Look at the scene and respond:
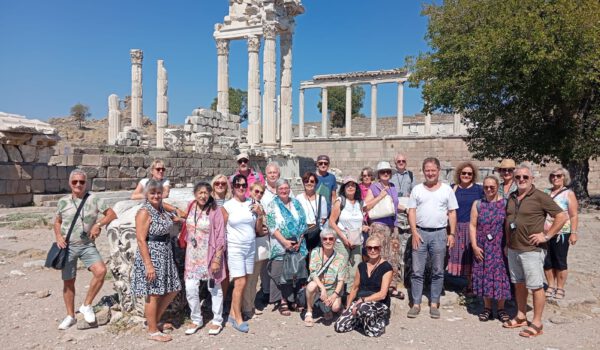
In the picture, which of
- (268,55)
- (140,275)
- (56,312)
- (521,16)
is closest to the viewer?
(140,275)

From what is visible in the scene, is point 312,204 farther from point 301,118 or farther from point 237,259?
point 301,118

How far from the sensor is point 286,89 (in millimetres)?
25156

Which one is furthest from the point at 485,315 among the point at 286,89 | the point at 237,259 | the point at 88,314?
the point at 286,89

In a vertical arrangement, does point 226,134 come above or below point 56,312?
above

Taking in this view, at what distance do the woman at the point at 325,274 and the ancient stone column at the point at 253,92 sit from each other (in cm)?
1867

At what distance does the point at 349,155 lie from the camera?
35688mm

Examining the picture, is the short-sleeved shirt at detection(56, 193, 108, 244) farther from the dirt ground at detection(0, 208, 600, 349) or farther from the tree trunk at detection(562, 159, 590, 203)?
the tree trunk at detection(562, 159, 590, 203)

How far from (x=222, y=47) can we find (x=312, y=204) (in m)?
21.8

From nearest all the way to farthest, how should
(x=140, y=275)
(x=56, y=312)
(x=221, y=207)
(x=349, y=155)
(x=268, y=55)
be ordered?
(x=140, y=275) < (x=221, y=207) < (x=56, y=312) < (x=268, y=55) < (x=349, y=155)

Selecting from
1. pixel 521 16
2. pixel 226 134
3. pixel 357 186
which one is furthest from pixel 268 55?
pixel 357 186

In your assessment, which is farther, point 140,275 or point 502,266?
point 502,266

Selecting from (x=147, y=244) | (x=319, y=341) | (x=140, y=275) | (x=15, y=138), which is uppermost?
(x=15, y=138)

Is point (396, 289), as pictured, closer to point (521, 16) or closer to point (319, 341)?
point (319, 341)

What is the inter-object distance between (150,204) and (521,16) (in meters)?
12.4
